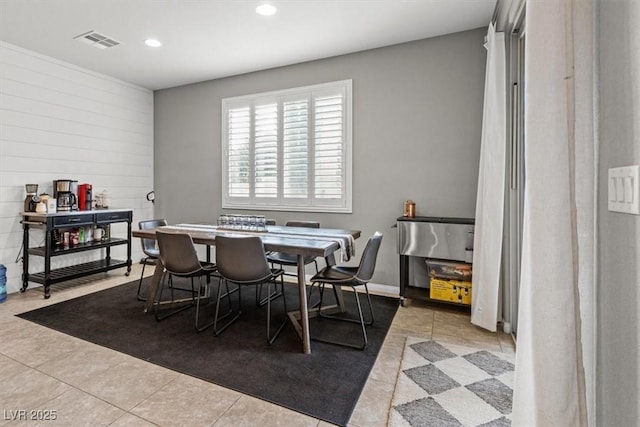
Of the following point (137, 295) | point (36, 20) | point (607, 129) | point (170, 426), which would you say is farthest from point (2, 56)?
point (607, 129)

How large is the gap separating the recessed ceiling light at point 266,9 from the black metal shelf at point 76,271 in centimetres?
368

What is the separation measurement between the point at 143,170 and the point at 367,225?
12.9 ft

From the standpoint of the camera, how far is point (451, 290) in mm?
3209

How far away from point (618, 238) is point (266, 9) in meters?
3.18

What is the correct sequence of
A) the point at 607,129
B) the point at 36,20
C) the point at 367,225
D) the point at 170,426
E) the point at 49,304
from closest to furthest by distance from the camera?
the point at 607,129, the point at 170,426, the point at 36,20, the point at 49,304, the point at 367,225

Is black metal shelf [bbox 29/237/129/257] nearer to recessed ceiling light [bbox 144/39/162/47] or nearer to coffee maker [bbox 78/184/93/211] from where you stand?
coffee maker [bbox 78/184/93/211]

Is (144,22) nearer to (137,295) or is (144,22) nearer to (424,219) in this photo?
(137,295)

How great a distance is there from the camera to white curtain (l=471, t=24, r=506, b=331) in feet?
9.02

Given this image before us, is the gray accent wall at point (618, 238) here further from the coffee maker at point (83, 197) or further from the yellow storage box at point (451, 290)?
the coffee maker at point (83, 197)

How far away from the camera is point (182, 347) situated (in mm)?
2535

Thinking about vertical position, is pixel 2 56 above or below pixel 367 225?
above

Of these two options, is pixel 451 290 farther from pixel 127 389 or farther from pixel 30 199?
pixel 30 199

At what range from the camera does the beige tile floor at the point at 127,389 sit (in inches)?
68.9

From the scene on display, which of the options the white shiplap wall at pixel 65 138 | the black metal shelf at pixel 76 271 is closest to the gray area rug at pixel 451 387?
the black metal shelf at pixel 76 271
